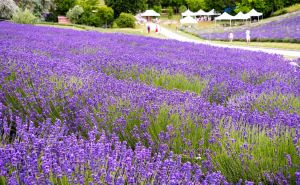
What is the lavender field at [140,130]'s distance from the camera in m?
1.99

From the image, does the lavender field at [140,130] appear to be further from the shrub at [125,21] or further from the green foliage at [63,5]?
the green foliage at [63,5]

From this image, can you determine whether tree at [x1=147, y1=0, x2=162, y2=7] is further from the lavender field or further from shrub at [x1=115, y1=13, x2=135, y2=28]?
the lavender field

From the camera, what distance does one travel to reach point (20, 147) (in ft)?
6.86

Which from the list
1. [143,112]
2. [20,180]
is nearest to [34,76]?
[143,112]

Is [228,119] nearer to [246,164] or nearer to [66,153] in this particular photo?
[246,164]

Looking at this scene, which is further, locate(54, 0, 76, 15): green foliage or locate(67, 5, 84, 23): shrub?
locate(54, 0, 76, 15): green foliage

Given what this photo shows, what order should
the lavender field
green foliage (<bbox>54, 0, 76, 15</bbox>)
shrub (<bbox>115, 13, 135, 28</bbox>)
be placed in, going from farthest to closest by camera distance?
1. green foliage (<bbox>54, 0, 76, 15</bbox>)
2. shrub (<bbox>115, 13, 135, 28</bbox>)
3. the lavender field

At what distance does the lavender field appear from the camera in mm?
1992

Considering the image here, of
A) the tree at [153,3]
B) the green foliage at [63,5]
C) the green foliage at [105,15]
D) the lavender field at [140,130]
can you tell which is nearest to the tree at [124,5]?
the green foliage at [105,15]

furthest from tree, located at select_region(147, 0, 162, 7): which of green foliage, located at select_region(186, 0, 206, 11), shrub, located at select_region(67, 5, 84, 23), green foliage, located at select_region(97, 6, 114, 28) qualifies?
shrub, located at select_region(67, 5, 84, 23)

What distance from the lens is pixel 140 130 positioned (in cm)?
321

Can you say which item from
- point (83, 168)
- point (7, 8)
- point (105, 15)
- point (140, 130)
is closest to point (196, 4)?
point (105, 15)

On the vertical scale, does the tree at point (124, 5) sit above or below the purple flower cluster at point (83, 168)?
above

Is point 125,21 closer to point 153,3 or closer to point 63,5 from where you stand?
point 63,5
